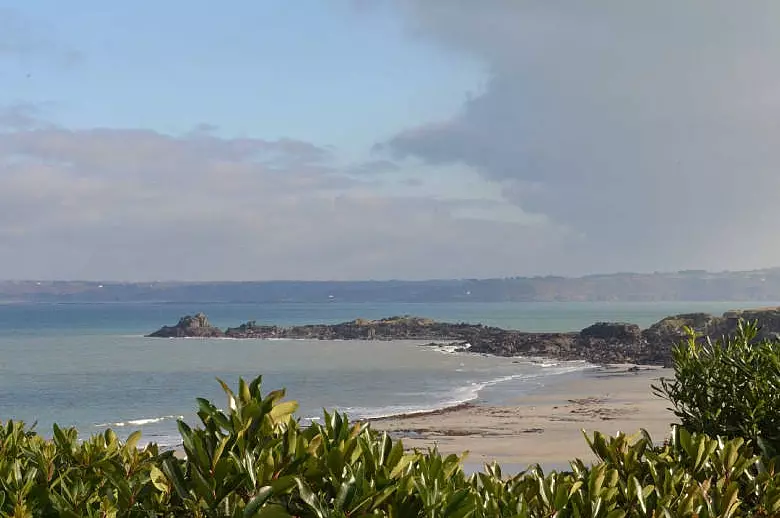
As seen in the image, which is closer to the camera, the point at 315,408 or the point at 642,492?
the point at 642,492

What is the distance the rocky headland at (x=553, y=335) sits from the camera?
5375 cm

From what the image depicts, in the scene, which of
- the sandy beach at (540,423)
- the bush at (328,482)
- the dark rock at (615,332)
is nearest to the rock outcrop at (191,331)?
the dark rock at (615,332)

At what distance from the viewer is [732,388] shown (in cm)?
659

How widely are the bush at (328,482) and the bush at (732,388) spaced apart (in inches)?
88.9

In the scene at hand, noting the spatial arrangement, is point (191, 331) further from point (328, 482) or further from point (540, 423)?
point (328, 482)

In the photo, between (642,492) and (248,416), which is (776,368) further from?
(248,416)

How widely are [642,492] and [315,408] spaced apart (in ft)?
107

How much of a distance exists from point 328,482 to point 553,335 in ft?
213

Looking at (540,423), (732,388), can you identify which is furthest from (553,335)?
(732,388)

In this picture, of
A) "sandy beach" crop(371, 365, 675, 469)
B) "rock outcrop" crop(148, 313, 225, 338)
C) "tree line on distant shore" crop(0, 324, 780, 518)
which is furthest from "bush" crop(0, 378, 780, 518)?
"rock outcrop" crop(148, 313, 225, 338)

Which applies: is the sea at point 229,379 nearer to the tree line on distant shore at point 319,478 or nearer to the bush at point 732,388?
the bush at point 732,388

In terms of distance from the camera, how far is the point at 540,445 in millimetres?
24484

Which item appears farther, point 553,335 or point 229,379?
point 553,335

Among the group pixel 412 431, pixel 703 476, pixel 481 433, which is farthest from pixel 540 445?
pixel 703 476
